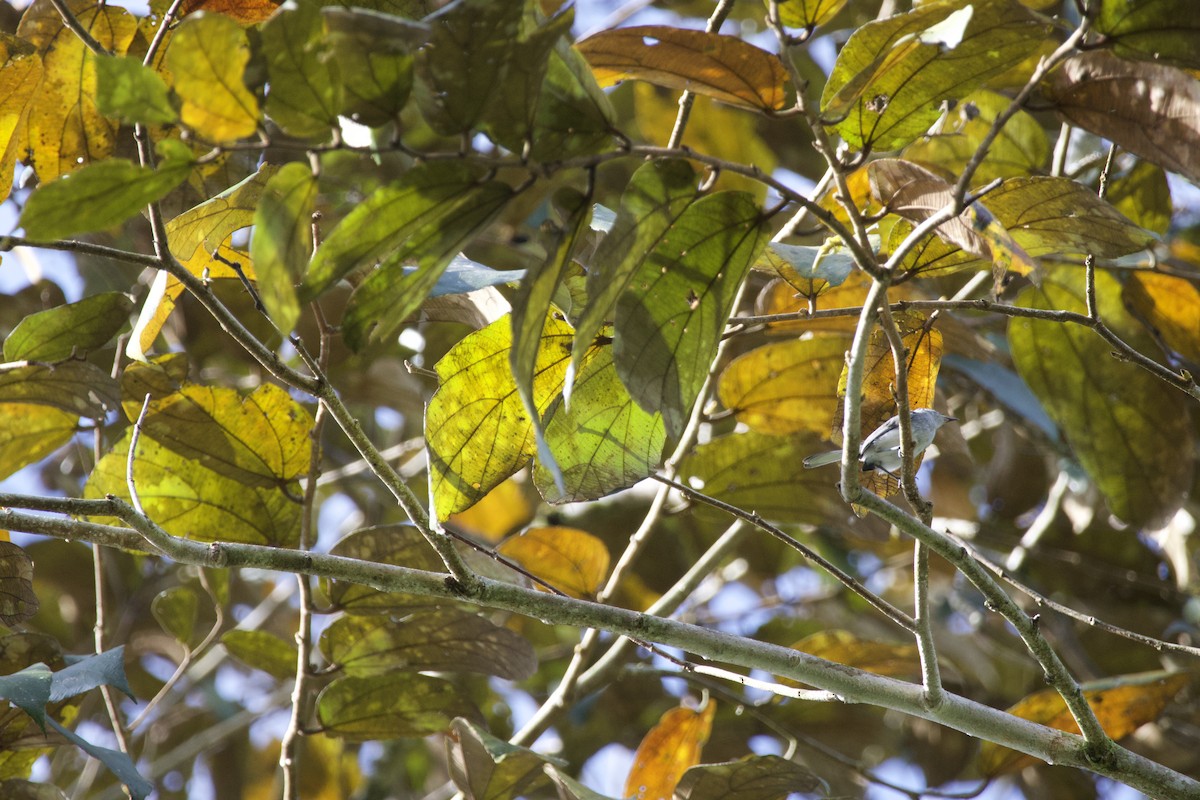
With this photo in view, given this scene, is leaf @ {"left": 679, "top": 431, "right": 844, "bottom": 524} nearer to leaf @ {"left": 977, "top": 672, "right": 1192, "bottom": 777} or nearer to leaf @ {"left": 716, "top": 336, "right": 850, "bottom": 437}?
leaf @ {"left": 716, "top": 336, "right": 850, "bottom": 437}

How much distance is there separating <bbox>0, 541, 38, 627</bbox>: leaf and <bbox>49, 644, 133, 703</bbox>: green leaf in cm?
9

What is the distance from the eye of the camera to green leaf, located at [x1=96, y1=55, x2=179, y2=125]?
47 cm

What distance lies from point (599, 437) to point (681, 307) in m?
0.16

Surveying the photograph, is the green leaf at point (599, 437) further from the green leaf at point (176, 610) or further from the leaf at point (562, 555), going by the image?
the green leaf at point (176, 610)

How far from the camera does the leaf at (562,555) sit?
1.14 m

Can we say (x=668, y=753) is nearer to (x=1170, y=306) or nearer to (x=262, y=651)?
(x=262, y=651)

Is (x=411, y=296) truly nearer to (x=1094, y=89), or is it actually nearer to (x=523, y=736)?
(x=1094, y=89)

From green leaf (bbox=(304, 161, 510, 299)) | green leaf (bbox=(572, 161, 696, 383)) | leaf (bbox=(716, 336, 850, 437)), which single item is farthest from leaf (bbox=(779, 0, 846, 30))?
leaf (bbox=(716, 336, 850, 437))

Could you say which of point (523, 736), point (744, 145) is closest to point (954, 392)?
point (744, 145)

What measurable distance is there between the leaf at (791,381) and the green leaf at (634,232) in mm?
513

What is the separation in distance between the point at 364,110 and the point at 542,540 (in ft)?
2.26

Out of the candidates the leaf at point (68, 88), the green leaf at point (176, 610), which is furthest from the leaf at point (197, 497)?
the leaf at point (68, 88)

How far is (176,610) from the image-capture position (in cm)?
110

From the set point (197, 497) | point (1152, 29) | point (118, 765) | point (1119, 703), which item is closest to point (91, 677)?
point (118, 765)
